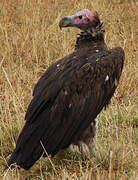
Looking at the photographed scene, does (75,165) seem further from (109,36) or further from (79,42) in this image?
(109,36)

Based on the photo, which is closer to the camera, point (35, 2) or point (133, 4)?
point (35, 2)

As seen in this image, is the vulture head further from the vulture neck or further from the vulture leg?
the vulture leg

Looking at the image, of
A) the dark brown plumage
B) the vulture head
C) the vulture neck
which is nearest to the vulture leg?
the dark brown plumage

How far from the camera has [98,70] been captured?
149 inches

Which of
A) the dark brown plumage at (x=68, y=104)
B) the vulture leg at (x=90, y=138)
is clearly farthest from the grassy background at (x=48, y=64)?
the dark brown plumage at (x=68, y=104)

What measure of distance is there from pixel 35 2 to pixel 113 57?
12.7 ft

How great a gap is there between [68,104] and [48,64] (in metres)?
2.53

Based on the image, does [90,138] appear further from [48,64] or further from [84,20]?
[48,64]

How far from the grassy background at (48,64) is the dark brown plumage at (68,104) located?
191 millimetres

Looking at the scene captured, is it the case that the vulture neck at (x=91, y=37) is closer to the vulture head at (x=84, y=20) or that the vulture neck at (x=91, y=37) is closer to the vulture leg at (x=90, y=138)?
the vulture head at (x=84, y=20)

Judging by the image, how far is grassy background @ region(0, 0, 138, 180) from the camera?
378 centimetres

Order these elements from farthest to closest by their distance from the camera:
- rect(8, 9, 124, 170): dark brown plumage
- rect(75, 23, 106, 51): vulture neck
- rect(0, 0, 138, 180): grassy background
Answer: rect(75, 23, 106, 51): vulture neck → rect(0, 0, 138, 180): grassy background → rect(8, 9, 124, 170): dark brown plumage

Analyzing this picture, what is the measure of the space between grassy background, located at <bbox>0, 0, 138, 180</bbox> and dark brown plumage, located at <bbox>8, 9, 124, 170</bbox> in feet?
0.63

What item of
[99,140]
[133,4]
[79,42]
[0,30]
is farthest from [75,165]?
[133,4]
